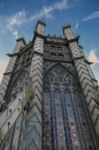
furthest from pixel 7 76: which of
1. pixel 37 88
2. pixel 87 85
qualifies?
pixel 87 85

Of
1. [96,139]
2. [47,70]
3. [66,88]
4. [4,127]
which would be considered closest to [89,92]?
[66,88]

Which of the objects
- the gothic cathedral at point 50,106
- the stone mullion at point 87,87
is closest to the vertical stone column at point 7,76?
the gothic cathedral at point 50,106

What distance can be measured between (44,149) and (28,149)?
1.10 meters

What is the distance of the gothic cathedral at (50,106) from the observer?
6.09 metres

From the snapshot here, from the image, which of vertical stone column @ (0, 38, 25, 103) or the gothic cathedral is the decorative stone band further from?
vertical stone column @ (0, 38, 25, 103)

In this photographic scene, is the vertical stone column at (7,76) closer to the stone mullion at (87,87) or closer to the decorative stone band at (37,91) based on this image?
the decorative stone band at (37,91)

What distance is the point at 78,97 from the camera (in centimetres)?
869

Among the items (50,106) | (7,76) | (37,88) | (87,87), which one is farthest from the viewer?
(7,76)

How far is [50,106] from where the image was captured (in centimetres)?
793

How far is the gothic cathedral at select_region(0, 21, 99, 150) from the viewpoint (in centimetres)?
609

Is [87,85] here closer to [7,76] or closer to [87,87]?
[87,87]

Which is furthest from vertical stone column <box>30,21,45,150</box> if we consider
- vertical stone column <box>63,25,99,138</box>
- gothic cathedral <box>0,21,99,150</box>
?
vertical stone column <box>63,25,99,138</box>

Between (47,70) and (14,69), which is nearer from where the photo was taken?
(47,70)

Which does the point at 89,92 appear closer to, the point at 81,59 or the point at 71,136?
the point at 71,136
